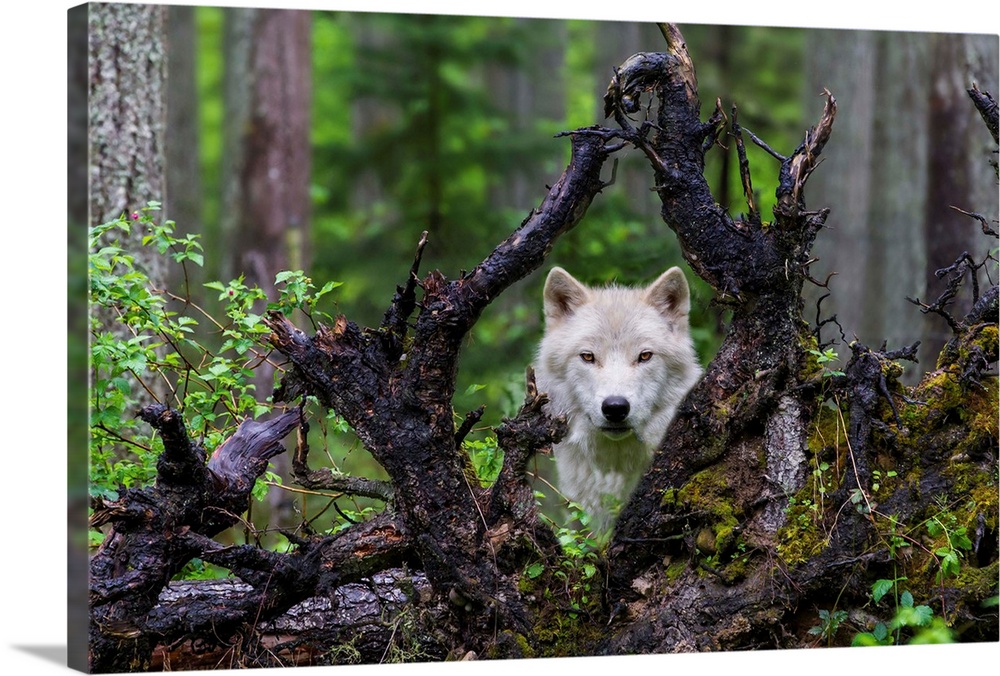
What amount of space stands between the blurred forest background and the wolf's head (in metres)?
1.29

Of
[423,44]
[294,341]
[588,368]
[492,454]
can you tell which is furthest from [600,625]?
[423,44]

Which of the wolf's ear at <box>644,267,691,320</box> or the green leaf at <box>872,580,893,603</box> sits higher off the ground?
the wolf's ear at <box>644,267,691,320</box>

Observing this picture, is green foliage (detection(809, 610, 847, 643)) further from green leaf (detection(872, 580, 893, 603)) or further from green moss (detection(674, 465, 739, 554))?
green moss (detection(674, 465, 739, 554))

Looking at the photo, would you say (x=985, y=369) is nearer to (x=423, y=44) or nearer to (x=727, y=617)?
(x=727, y=617)

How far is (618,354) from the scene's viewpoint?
556cm

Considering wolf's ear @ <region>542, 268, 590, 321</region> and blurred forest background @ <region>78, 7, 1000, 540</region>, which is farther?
blurred forest background @ <region>78, 7, 1000, 540</region>

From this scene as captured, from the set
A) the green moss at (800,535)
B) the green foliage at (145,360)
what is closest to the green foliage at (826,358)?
the green moss at (800,535)

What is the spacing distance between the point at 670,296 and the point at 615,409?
36.4 inches

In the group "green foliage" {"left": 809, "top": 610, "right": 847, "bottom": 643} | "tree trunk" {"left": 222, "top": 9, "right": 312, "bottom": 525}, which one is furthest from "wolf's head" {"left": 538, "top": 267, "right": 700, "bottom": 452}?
"tree trunk" {"left": 222, "top": 9, "right": 312, "bottom": 525}

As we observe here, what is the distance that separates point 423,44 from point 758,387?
24.6ft

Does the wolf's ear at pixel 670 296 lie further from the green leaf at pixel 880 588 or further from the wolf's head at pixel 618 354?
the green leaf at pixel 880 588

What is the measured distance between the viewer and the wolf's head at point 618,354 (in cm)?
536

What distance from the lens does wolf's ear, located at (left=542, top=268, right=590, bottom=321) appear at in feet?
19.1

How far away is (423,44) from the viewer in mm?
11180
